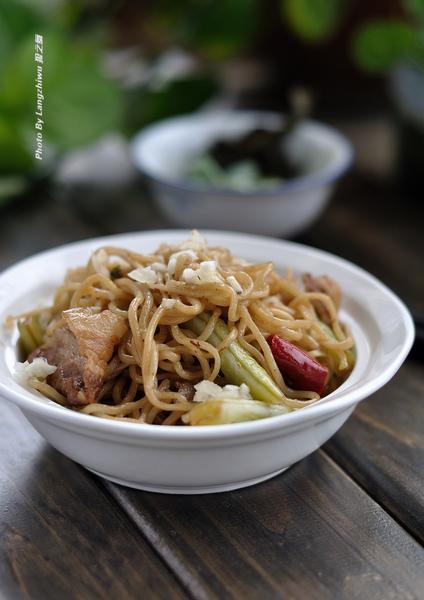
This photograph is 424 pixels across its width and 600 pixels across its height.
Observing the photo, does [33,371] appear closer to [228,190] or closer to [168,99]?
[228,190]

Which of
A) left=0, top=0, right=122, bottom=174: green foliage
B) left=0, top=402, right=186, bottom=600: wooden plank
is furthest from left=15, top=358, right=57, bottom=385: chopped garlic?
left=0, top=0, right=122, bottom=174: green foliage

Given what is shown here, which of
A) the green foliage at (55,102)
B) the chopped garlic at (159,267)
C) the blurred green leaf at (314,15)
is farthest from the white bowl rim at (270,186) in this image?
the chopped garlic at (159,267)

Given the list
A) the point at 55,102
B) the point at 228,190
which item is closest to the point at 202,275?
the point at 228,190

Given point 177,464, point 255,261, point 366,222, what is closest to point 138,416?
point 177,464

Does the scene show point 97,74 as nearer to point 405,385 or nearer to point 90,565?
point 405,385

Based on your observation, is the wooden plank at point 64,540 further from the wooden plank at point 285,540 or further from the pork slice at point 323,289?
the pork slice at point 323,289
